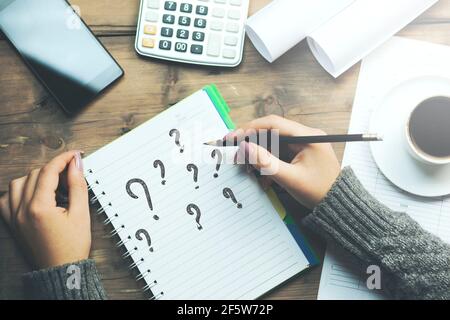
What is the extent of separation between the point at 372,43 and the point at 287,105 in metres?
0.12

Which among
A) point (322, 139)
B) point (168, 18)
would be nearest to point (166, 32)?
point (168, 18)

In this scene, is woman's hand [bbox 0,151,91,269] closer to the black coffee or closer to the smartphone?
the smartphone

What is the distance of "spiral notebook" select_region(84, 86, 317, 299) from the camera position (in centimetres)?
70

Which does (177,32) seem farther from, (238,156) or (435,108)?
(435,108)

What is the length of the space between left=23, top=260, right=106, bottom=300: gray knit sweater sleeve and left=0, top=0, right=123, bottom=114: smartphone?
0.62ft

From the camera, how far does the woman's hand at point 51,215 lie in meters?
0.68

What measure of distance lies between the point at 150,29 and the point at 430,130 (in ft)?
1.16

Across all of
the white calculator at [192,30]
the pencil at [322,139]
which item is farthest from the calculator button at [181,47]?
the pencil at [322,139]

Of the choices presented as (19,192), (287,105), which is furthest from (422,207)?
(19,192)

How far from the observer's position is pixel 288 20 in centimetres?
68

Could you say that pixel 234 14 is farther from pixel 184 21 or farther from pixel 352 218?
pixel 352 218

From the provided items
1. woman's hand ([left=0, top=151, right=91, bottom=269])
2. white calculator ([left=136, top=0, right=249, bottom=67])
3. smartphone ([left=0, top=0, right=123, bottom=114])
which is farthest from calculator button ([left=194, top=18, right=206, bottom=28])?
woman's hand ([left=0, top=151, right=91, bottom=269])
